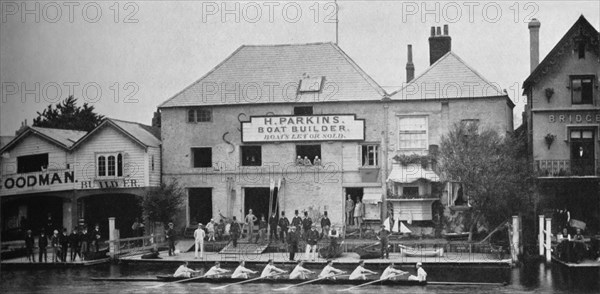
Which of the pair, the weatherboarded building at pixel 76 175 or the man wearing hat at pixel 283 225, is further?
the man wearing hat at pixel 283 225

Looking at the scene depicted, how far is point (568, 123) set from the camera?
121 feet

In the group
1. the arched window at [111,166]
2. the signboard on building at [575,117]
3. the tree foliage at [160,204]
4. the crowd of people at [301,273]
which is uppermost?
the signboard on building at [575,117]

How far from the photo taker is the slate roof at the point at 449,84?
37.5m

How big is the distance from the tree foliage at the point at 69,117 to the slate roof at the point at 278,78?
379 centimetres

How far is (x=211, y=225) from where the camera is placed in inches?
1420

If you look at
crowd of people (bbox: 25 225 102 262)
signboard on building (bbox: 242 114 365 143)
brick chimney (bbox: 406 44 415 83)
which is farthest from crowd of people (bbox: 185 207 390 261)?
brick chimney (bbox: 406 44 415 83)

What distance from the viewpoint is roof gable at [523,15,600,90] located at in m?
35.2

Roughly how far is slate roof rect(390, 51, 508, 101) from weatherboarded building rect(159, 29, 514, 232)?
4cm

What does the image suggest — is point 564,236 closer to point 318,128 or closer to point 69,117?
point 318,128

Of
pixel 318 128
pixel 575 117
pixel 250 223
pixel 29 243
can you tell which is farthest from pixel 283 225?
pixel 575 117

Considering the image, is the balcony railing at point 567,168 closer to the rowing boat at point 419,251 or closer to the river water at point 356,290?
the river water at point 356,290

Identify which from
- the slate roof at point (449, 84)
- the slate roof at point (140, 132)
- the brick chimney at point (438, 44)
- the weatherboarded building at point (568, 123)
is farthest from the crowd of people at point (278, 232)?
the brick chimney at point (438, 44)

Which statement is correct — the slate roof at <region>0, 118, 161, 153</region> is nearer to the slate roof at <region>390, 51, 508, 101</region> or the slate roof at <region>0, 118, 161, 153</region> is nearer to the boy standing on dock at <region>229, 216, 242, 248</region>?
the boy standing on dock at <region>229, 216, 242, 248</region>

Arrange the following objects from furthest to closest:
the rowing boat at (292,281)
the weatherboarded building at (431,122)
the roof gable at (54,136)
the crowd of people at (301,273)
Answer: the weatherboarded building at (431,122) < the roof gable at (54,136) < the crowd of people at (301,273) < the rowing boat at (292,281)
